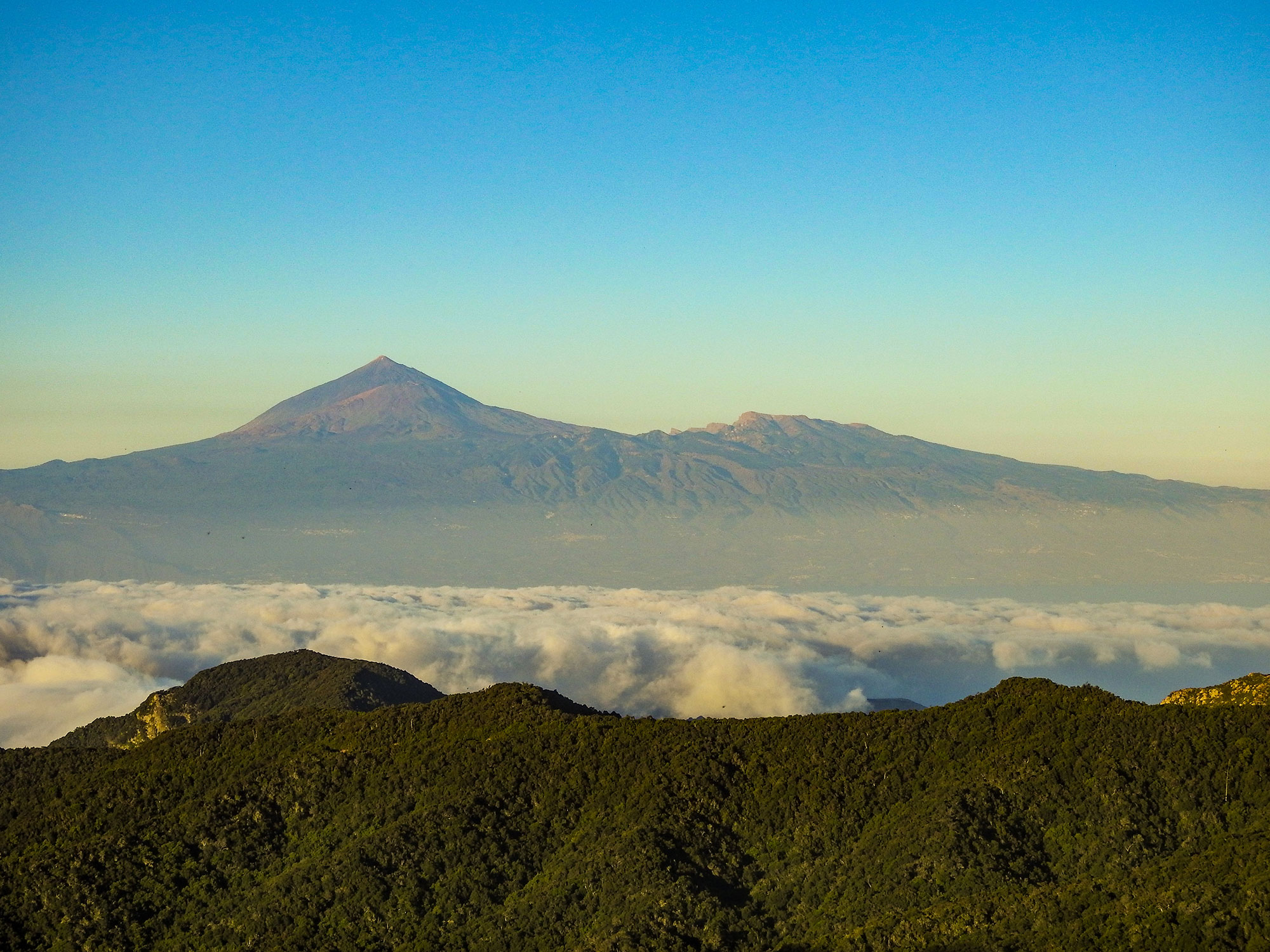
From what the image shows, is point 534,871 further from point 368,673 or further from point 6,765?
point 368,673

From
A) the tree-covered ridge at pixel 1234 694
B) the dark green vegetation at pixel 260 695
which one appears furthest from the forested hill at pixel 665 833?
the dark green vegetation at pixel 260 695

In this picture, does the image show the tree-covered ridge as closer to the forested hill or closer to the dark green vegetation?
the forested hill

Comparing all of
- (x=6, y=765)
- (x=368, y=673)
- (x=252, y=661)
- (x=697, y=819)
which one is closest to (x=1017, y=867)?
(x=697, y=819)

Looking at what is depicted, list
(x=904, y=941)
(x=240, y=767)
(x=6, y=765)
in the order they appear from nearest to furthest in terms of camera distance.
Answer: (x=904, y=941)
(x=240, y=767)
(x=6, y=765)

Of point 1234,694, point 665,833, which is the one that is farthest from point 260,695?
point 1234,694

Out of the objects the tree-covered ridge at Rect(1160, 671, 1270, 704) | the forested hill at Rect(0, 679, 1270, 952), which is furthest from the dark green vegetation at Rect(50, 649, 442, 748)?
the tree-covered ridge at Rect(1160, 671, 1270, 704)

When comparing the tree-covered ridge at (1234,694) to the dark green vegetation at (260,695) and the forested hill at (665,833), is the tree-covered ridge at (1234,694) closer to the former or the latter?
the forested hill at (665,833)
